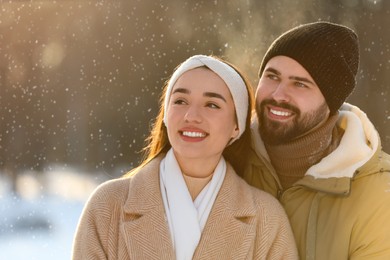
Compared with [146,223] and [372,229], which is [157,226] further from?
[372,229]

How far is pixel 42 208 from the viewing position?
10.4 meters

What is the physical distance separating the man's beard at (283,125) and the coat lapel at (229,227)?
9.1 inches

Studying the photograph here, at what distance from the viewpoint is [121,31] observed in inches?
408

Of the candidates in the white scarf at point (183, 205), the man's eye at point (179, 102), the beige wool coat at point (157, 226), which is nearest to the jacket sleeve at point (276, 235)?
the beige wool coat at point (157, 226)

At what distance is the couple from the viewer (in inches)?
84.4

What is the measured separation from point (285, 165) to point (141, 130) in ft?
26.3

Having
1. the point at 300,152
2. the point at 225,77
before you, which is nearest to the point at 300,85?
the point at 300,152

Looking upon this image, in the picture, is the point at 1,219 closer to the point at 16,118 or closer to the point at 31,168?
the point at 31,168

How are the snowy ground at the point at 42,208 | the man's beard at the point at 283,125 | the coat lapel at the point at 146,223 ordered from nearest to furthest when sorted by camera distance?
1. the coat lapel at the point at 146,223
2. the man's beard at the point at 283,125
3. the snowy ground at the point at 42,208

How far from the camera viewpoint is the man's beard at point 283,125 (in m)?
2.38

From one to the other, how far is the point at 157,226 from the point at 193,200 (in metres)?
0.14

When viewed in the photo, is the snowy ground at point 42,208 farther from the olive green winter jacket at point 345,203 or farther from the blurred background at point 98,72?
the olive green winter jacket at point 345,203

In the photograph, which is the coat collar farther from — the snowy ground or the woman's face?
the snowy ground

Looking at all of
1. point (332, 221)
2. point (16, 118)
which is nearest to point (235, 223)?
point (332, 221)
